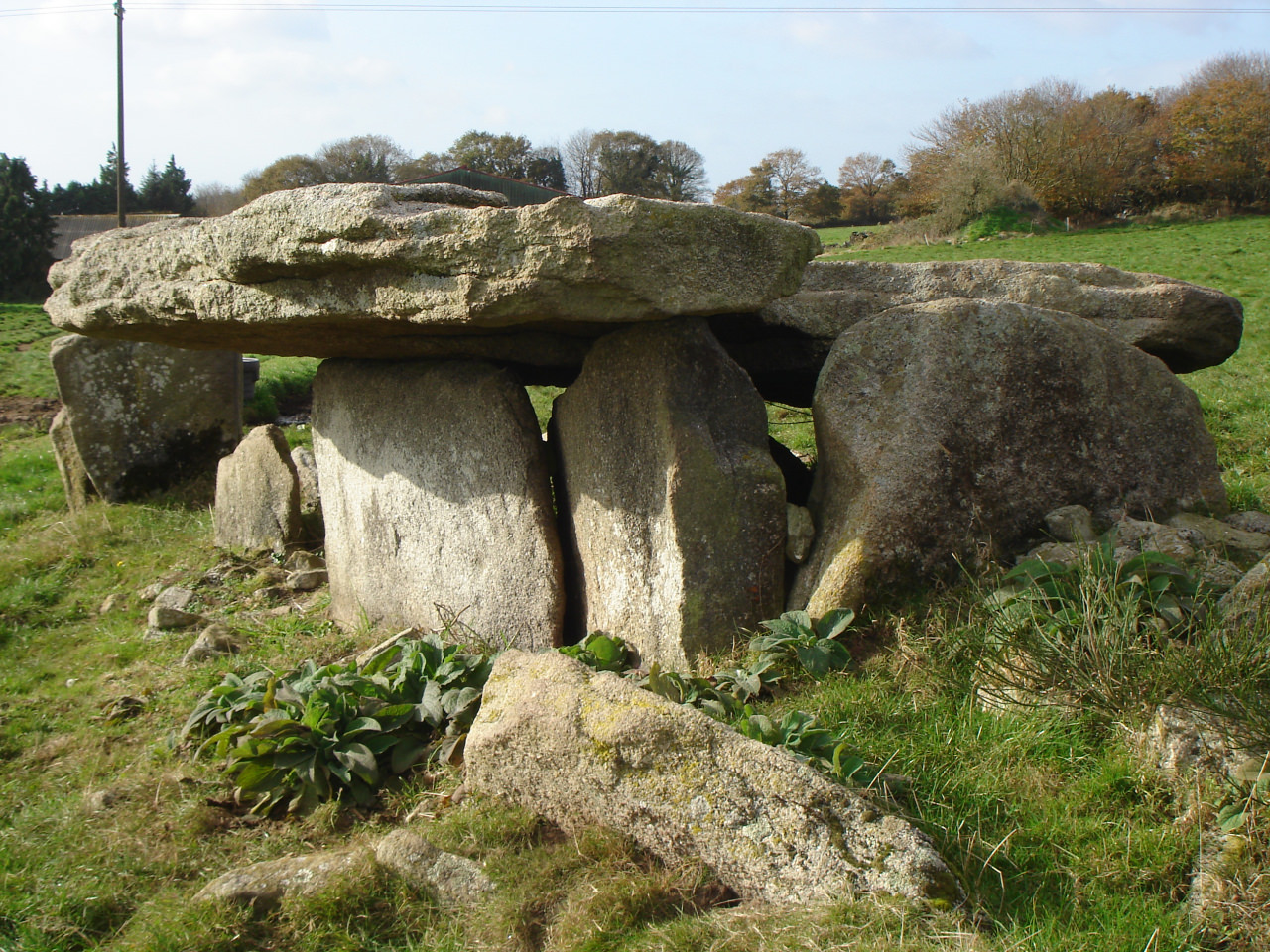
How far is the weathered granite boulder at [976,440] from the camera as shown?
13.6ft

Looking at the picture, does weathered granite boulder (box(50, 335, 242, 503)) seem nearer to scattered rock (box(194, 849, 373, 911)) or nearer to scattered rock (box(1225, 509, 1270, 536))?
scattered rock (box(194, 849, 373, 911))

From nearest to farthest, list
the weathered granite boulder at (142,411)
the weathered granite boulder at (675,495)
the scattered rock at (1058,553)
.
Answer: the scattered rock at (1058,553)
the weathered granite boulder at (675,495)
the weathered granite boulder at (142,411)

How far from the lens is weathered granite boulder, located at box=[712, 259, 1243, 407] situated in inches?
207

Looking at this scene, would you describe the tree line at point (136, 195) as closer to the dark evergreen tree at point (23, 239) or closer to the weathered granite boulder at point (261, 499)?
the dark evergreen tree at point (23, 239)

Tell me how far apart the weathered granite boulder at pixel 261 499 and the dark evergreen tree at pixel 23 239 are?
2868 cm

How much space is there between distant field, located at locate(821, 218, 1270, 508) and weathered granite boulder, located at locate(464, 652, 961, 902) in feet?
13.0

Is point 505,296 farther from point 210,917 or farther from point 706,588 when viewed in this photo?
point 210,917

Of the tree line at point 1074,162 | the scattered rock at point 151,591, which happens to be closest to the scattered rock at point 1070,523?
the scattered rock at point 151,591

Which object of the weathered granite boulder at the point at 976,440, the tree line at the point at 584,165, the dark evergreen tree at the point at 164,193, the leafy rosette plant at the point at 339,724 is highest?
the dark evergreen tree at the point at 164,193

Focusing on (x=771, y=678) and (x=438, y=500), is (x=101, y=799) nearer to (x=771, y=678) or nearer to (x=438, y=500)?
(x=438, y=500)

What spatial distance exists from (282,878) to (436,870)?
503 millimetres

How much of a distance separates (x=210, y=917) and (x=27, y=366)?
14.5m

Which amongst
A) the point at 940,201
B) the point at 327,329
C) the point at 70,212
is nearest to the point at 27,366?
the point at 327,329

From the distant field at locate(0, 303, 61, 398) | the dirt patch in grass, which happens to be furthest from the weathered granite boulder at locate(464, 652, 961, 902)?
the distant field at locate(0, 303, 61, 398)
